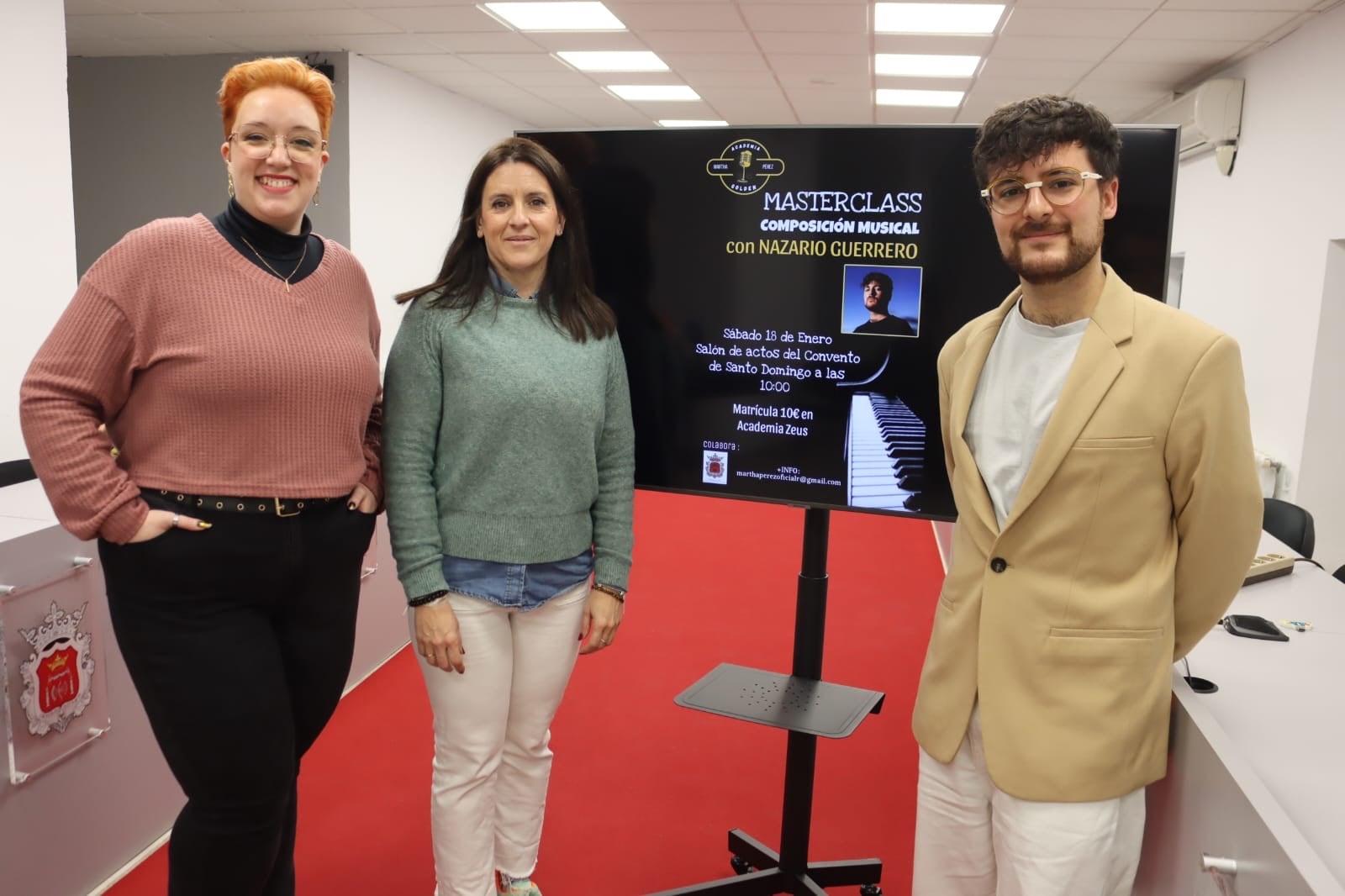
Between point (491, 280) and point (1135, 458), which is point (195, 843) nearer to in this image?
point (491, 280)

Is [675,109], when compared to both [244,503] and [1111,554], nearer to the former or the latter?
[244,503]

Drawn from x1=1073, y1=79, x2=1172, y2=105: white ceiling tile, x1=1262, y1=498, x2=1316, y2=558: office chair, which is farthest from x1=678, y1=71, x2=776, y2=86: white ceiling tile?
x1=1262, y1=498, x2=1316, y2=558: office chair

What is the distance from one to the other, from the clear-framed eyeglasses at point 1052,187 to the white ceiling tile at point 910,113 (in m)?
7.44

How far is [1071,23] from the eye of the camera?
5.55 metres

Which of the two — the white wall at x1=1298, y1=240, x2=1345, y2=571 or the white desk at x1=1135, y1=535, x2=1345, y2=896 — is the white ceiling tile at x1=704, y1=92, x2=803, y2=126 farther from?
the white desk at x1=1135, y1=535, x2=1345, y2=896

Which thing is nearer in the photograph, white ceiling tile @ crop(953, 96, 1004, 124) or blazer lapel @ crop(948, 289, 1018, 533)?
blazer lapel @ crop(948, 289, 1018, 533)

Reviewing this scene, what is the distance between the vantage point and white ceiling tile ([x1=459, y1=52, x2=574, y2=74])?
7207mm

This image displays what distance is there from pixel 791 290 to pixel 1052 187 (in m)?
0.69

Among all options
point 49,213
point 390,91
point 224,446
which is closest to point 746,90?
point 390,91

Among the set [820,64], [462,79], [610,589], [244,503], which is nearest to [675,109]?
[462,79]

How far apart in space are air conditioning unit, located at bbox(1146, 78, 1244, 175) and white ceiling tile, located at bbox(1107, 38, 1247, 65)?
182mm

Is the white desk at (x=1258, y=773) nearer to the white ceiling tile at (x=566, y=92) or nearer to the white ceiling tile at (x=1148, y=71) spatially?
the white ceiling tile at (x=1148, y=71)

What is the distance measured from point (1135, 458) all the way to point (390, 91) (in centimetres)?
750

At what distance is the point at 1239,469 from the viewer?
55.7 inches
